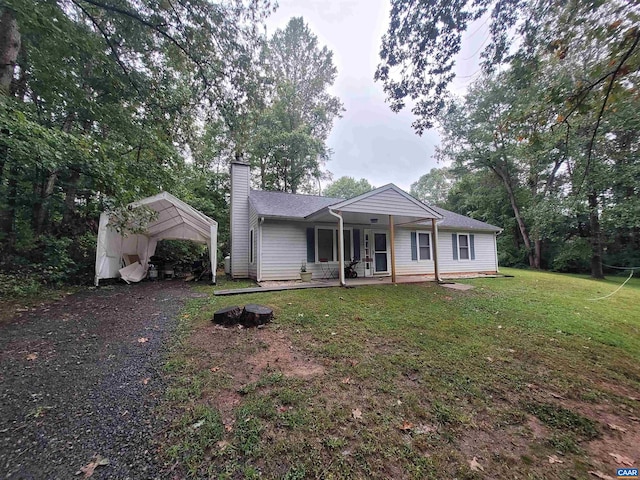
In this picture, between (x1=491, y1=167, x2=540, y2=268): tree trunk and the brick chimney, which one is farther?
(x1=491, y1=167, x2=540, y2=268): tree trunk

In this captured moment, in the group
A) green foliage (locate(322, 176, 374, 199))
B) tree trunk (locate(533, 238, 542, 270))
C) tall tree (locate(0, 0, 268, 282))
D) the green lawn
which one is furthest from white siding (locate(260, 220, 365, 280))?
green foliage (locate(322, 176, 374, 199))

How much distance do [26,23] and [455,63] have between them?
820 centimetres

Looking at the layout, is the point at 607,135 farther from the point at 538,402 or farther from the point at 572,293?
the point at 538,402

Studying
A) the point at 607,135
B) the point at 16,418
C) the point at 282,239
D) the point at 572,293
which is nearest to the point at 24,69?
the point at 282,239

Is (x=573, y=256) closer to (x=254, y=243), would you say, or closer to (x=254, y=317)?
(x=254, y=243)

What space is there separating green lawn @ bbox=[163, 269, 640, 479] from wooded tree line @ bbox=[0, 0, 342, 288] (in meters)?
4.40

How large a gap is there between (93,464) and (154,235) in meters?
12.4

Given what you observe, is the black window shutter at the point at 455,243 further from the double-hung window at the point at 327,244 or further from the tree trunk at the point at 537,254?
the tree trunk at the point at 537,254

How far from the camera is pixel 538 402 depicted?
2477mm

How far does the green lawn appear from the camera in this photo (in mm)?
1743

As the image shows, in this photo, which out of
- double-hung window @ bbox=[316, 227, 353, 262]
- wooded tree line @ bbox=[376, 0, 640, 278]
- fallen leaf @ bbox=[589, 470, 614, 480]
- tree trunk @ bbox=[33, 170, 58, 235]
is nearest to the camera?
fallen leaf @ bbox=[589, 470, 614, 480]

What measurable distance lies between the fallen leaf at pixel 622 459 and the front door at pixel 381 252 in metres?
9.07

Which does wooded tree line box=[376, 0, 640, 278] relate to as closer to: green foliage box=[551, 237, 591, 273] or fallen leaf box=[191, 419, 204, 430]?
green foliage box=[551, 237, 591, 273]

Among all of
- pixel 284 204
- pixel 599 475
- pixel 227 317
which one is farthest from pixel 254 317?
pixel 284 204
